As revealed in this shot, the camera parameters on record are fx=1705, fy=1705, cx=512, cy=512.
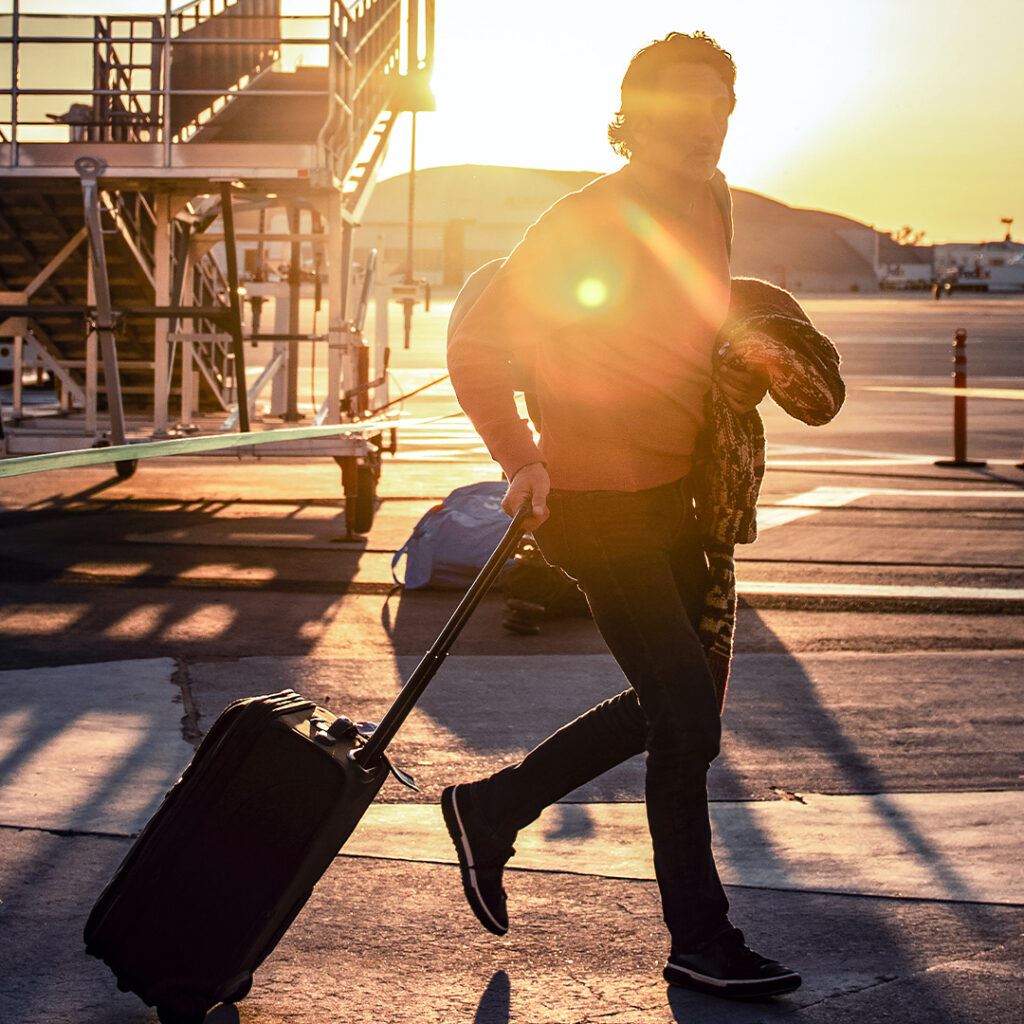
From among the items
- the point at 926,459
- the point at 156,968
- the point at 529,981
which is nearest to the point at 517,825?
the point at 529,981

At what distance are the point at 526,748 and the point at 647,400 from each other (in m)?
2.37

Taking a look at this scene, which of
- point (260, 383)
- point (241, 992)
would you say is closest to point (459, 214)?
point (260, 383)

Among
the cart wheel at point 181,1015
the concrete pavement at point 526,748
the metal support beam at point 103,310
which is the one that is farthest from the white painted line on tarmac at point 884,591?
the cart wheel at point 181,1015

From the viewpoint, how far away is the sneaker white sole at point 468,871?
396 cm

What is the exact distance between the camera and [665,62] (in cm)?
379

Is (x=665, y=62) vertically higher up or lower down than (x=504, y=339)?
higher up

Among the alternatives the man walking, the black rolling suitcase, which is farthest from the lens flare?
the black rolling suitcase

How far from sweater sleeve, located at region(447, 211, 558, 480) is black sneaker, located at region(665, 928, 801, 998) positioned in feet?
3.68

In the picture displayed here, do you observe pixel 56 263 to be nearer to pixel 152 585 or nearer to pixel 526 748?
pixel 152 585

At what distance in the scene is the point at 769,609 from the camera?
28.7 feet

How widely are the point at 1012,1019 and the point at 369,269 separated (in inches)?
485

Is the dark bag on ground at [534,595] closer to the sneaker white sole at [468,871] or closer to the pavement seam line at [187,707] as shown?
the pavement seam line at [187,707]

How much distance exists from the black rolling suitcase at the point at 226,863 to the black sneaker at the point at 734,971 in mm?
832

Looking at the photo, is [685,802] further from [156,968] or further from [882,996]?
[156,968]
